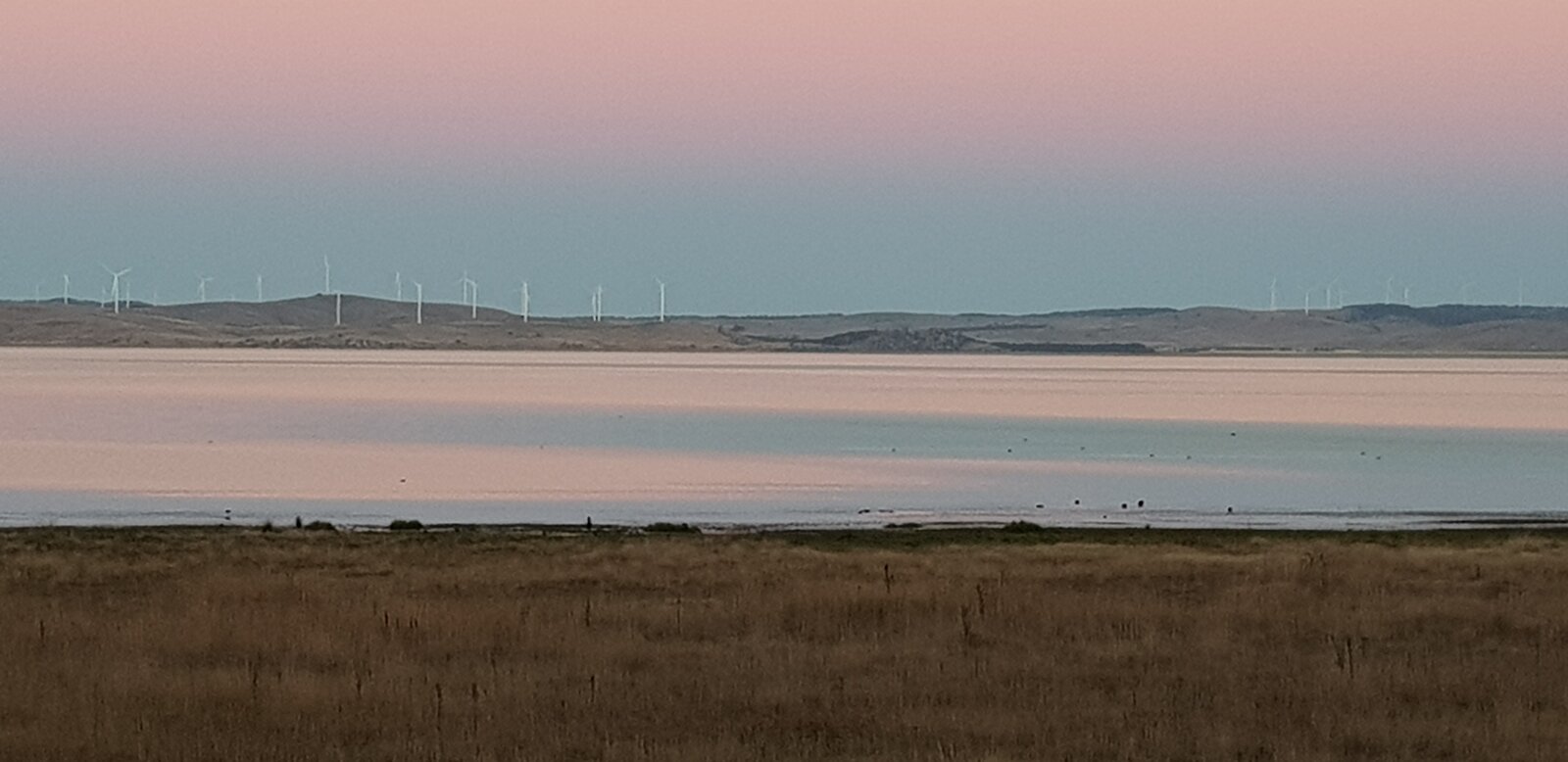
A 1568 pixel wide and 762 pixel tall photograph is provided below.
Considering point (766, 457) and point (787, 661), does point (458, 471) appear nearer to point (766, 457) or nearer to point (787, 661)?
point (766, 457)

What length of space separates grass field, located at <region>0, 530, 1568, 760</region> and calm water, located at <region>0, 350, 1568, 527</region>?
73.3ft

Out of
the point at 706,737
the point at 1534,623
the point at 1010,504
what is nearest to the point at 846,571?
the point at 1534,623

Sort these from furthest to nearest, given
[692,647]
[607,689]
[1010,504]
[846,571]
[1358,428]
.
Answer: [1358,428] < [1010,504] < [846,571] < [692,647] < [607,689]

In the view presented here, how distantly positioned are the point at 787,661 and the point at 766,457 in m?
57.7

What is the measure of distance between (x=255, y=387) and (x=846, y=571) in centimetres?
13540

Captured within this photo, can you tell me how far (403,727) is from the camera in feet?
42.7

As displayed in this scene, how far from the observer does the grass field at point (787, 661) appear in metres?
12.6

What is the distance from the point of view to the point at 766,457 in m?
73.4

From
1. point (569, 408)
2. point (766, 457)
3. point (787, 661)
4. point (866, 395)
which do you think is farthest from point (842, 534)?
point (866, 395)

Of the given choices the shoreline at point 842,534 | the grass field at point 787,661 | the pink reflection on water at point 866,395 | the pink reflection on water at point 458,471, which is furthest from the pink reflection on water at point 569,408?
the grass field at point 787,661

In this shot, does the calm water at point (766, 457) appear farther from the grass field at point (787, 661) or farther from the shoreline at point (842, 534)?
the grass field at point (787, 661)

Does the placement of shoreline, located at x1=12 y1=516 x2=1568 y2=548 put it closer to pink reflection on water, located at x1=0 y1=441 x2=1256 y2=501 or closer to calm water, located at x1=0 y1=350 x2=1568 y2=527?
calm water, located at x1=0 y1=350 x2=1568 y2=527

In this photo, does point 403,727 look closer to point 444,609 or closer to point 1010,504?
point 444,609

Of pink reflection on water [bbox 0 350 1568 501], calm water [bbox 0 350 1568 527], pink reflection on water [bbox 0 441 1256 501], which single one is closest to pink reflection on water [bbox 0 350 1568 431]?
pink reflection on water [bbox 0 350 1568 501]
